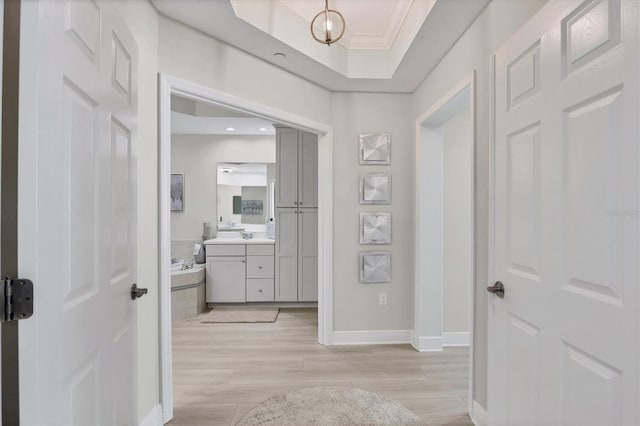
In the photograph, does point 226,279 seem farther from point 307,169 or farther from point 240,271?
point 307,169

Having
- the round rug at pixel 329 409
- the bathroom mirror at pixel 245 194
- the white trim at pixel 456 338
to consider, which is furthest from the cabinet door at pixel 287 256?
the round rug at pixel 329 409

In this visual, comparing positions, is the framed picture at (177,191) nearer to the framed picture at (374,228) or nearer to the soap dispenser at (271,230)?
the soap dispenser at (271,230)

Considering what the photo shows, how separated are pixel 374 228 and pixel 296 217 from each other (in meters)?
1.56

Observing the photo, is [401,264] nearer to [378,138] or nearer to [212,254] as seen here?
[378,138]

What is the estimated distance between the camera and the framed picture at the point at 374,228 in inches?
122

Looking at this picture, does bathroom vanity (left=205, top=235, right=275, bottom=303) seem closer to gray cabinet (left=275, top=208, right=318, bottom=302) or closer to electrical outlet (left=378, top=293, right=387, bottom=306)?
gray cabinet (left=275, top=208, right=318, bottom=302)

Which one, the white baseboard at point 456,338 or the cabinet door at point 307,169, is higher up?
the cabinet door at point 307,169

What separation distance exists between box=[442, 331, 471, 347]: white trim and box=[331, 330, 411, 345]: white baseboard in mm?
372

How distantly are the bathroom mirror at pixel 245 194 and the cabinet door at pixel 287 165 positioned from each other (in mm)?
651

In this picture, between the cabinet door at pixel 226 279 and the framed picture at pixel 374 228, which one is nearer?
the framed picture at pixel 374 228

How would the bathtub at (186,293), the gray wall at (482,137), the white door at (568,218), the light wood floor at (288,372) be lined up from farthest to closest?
1. the bathtub at (186,293)
2. the light wood floor at (288,372)
3. the gray wall at (482,137)
4. the white door at (568,218)

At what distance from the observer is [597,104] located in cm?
99

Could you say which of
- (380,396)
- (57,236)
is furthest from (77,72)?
(380,396)

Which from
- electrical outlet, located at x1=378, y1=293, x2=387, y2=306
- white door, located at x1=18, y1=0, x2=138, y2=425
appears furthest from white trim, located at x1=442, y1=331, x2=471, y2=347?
white door, located at x1=18, y1=0, x2=138, y2=425
